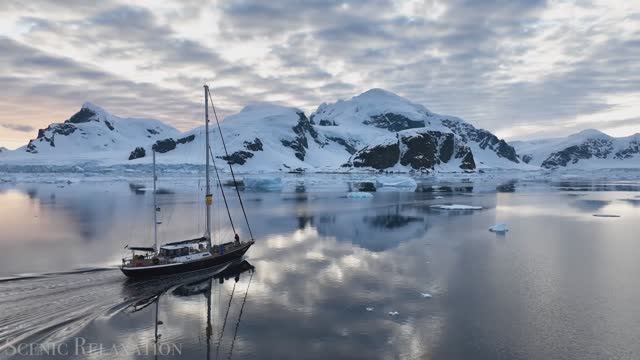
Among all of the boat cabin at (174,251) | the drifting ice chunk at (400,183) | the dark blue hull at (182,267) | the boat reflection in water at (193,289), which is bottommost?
the boat reflection in water at (193,289)

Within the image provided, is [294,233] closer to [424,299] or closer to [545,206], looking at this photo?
[424,299]

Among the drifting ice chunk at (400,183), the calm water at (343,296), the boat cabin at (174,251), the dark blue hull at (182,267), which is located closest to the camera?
the calm water at (343,296)

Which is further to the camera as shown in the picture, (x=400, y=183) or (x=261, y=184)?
(x=400, y=183)

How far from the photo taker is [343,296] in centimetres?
2498

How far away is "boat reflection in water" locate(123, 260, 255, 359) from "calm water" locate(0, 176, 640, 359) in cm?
11

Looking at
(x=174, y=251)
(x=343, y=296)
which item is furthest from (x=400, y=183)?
(x=343, y=296)

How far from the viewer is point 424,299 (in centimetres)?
2439

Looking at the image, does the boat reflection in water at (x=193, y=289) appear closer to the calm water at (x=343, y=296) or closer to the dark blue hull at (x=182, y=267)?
the calm water at (x=343, y=296)

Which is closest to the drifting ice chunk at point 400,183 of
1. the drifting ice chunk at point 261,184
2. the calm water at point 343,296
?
the drifting ice chunk at point 261,184

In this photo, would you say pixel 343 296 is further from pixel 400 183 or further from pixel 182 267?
pixel 400 183

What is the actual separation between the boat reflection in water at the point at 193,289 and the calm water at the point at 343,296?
0.11 m

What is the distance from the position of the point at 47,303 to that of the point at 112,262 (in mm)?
9225

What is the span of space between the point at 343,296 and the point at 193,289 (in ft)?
28.7

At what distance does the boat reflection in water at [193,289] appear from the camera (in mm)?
20119
